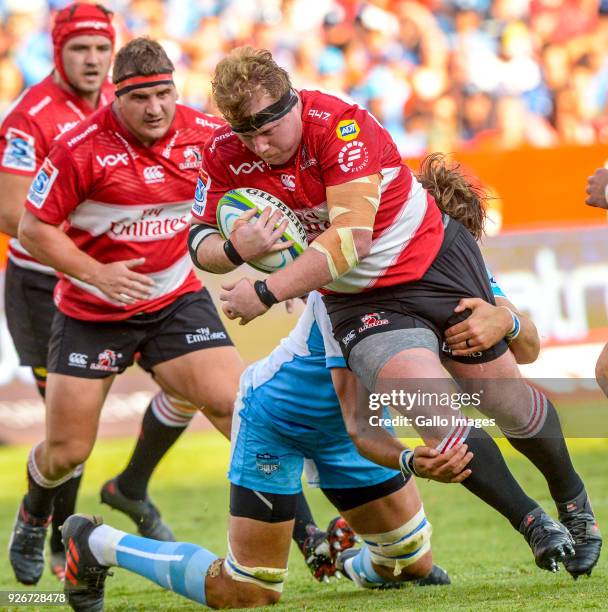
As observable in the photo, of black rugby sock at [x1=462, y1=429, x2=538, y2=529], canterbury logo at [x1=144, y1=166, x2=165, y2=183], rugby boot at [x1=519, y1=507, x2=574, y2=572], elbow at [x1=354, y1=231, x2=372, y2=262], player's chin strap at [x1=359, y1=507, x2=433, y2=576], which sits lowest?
player's chin strap at [x1=359, y1=507, x2=433, y2=576]

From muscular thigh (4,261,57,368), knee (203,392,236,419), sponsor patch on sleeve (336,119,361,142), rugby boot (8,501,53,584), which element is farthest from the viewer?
muscular thigh (4,261,57,368)

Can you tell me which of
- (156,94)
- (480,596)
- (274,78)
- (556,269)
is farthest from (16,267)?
(556,269)

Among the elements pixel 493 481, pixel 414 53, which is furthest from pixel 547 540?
pixel 414 53

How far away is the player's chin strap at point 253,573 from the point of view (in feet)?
16.2

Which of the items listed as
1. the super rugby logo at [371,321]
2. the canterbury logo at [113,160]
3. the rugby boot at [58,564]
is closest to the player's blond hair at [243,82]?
the super rugby logo at [371,321]

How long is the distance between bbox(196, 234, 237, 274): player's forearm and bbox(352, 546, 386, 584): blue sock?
1.68 metres

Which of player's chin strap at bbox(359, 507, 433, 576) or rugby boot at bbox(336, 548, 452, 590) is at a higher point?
player's chin strap at bbox(359, 507, 433, 576)

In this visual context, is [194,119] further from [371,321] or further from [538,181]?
[538,181]

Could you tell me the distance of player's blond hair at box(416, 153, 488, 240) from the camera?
5.12m

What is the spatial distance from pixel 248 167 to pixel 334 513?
155 inches

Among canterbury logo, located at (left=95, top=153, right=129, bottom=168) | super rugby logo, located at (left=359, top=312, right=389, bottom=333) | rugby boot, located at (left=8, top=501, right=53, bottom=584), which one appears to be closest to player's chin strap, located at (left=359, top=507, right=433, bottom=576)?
super rugby logo, located at (left=359, top=312, right=389, bottom=333)

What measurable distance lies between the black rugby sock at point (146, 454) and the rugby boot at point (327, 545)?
1.30 m

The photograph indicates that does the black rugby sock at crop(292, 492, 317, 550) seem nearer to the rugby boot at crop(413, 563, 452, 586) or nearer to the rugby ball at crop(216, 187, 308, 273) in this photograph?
the rugby boot at crop(413, 563, 452, 586)

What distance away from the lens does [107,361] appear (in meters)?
6.20
